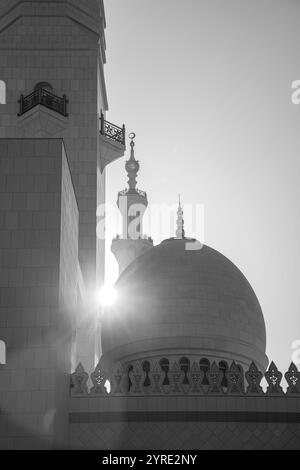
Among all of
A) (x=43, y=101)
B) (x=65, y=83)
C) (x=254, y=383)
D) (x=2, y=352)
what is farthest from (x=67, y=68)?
(x=254, y=383)

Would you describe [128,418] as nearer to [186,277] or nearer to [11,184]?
[11,184]

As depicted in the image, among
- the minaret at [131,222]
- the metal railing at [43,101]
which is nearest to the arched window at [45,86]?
the metal railing at [43,101]

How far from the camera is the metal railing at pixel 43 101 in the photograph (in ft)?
110

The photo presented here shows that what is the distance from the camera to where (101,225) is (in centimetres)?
3538

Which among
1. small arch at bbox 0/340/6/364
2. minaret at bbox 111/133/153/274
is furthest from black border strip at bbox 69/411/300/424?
minaret at bbox 111/133/153/274

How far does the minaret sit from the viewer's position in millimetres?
49094

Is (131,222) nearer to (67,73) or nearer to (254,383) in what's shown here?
(67,73)

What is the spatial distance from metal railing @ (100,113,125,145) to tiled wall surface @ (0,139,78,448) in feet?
36.3

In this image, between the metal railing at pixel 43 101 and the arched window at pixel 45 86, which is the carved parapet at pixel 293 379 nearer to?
the metal railing at pixel 43 101

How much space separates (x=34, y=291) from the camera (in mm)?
23000

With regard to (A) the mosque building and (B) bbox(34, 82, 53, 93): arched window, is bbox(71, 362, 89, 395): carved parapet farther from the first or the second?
(B) bbox(34, 82, 53, 93): arched window

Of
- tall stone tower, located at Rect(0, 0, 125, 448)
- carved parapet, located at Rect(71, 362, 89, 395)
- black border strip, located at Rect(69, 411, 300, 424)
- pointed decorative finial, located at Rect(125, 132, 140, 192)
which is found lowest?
black border strip, located at Rect(69, 411, 300, 424)

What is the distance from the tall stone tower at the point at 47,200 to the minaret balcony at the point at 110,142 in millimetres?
52

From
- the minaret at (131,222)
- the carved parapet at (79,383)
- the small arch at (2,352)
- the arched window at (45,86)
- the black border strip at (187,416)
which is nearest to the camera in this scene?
the small arch at (2,352)
